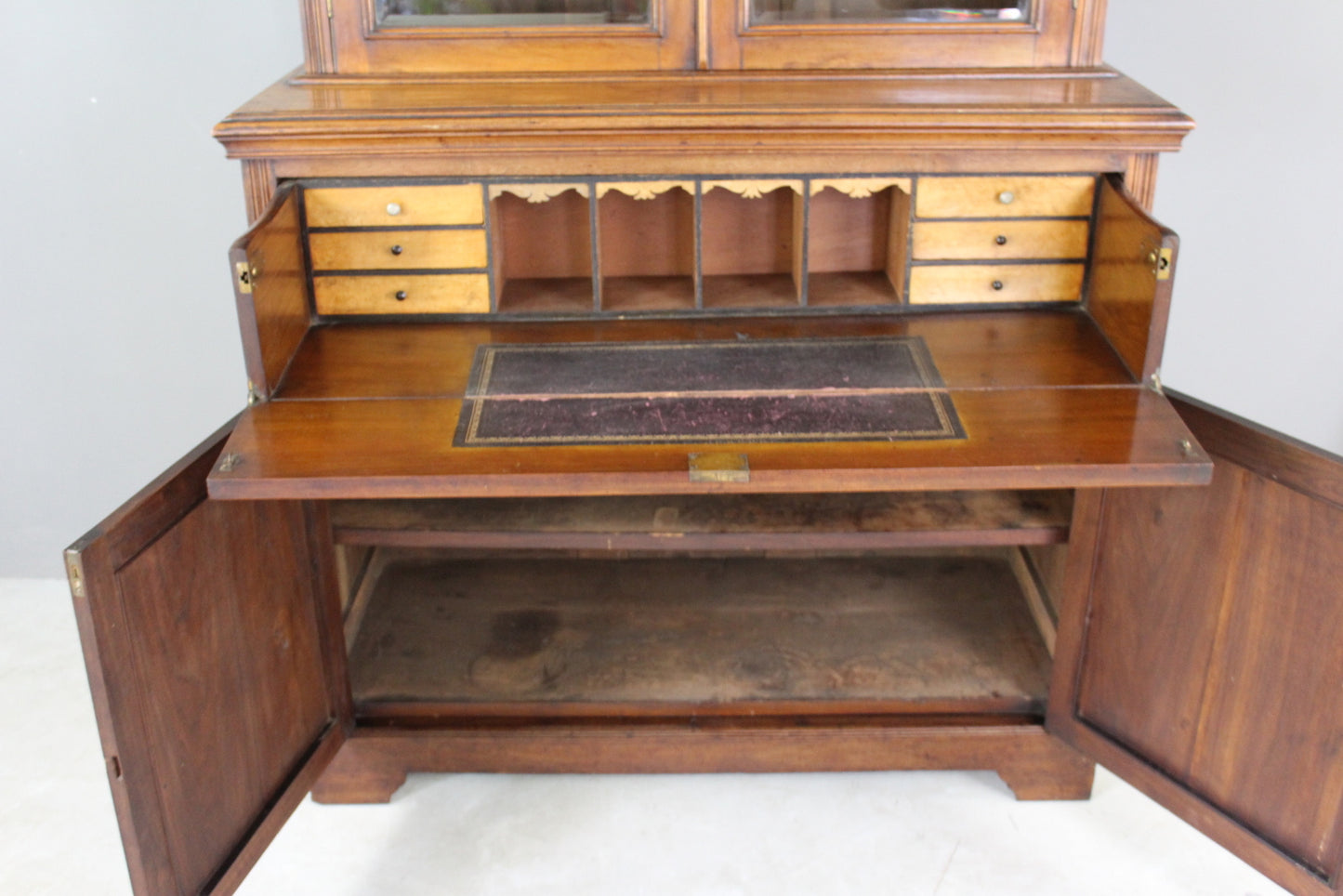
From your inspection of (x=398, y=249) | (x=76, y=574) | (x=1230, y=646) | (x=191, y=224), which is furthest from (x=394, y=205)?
(x=1230, y=646)

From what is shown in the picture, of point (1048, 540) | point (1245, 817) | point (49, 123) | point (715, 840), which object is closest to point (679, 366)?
point (1048, 540)

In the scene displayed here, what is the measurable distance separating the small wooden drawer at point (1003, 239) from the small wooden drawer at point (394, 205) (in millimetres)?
805

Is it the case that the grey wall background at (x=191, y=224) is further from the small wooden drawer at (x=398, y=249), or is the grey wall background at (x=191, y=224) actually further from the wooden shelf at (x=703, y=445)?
the wooden shelf at (x=703, y=445)

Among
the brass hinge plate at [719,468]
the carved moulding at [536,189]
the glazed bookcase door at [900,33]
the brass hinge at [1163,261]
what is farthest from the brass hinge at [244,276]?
the brass hinge at [1163,261]

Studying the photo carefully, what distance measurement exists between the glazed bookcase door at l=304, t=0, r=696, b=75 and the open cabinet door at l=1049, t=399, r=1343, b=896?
3.72 ft

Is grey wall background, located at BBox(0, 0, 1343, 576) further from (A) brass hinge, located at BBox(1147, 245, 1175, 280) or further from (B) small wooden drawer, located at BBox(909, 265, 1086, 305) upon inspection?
(A) brass hinge, located at BBox(1147, 245, 1175, 280)

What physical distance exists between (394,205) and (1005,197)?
3.54ft

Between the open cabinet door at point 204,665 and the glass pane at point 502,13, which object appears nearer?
the open cabinet door at point 204,665

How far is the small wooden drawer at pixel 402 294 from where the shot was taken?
2139 mm

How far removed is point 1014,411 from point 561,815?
120 cm

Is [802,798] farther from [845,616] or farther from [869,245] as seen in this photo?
[869,245]

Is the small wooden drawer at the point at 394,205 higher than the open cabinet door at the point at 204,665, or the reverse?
the small wooden drawer at the point at 394,205

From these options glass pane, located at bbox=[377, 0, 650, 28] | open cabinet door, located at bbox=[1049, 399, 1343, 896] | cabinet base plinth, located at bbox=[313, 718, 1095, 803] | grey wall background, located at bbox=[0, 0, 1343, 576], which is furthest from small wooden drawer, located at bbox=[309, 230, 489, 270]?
open cabinet door, located at bbox=[1049, 399, 1343, 896]

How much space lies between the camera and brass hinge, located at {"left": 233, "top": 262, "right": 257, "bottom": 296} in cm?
177
